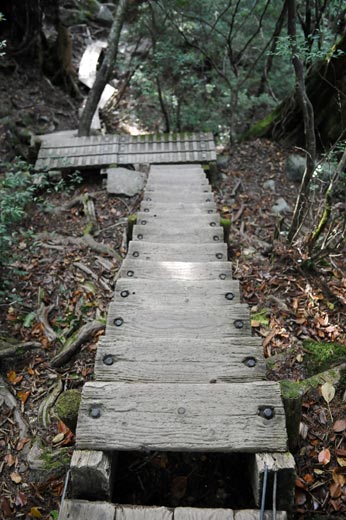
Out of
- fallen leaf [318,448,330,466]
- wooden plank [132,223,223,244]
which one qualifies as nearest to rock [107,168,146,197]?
wooden plank [132,223,223,244]

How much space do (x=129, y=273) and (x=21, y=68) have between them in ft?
35.7

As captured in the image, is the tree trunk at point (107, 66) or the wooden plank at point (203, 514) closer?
the wooden plank at point (203, 514)

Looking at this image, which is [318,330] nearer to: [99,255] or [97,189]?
[99,255]

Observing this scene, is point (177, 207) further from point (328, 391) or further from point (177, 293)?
point (328, 391)

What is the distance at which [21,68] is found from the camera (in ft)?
38.4

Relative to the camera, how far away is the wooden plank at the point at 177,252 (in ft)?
14.8

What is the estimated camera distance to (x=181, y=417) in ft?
7.39

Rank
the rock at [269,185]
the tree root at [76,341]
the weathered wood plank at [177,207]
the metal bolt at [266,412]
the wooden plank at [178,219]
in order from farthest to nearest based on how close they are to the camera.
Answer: the rock at [269,185], the weathered wood plank at [177,207], the wooden plank at [178,219], the tree root at [76,341], the metal bolt at [266,412]

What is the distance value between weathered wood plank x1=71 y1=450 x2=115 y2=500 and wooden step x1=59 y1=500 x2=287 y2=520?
0.08 metres

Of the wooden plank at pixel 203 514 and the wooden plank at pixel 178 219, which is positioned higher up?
the wooden plank at pixel 203 514

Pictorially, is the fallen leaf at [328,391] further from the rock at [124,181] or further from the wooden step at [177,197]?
the rock at [124,181]

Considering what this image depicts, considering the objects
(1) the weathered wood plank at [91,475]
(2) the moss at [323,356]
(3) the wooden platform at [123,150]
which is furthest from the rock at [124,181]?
(1) the weathered wood plank at [91,475]

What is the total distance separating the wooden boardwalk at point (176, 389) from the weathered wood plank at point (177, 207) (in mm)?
2208

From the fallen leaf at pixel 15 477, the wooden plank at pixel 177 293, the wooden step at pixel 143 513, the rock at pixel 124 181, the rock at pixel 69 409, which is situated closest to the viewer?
the wooden step at pixel 143 513
